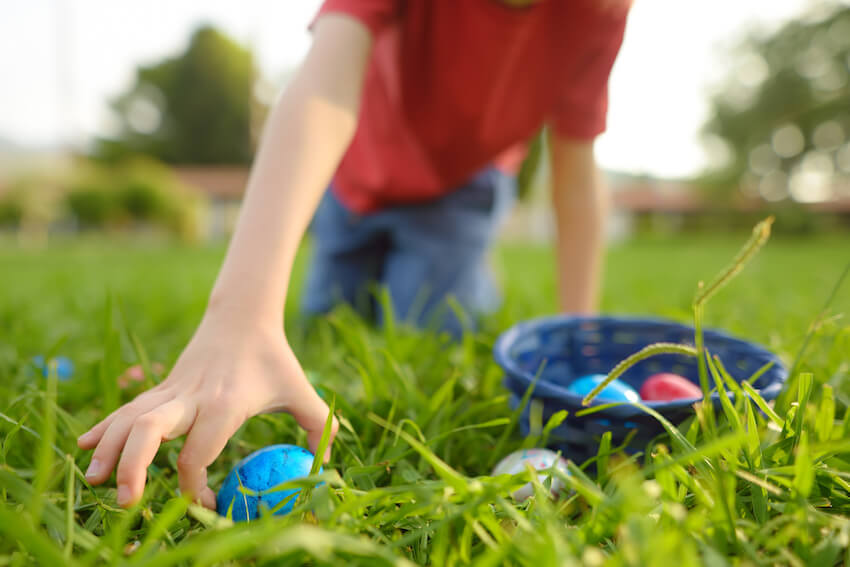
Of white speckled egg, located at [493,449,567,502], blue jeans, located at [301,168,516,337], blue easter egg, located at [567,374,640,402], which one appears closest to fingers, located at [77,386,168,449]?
white speckled egg, located at [493,449,567,502]

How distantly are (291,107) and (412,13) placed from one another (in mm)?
829

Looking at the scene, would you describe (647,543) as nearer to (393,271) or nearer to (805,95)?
(393,271)

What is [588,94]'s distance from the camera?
4.89 ft

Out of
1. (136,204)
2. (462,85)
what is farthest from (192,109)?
(462,85)

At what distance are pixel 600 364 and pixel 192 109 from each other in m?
29.4

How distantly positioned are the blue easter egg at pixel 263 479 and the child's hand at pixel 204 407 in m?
0.03

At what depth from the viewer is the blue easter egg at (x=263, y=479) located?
720 millimetres

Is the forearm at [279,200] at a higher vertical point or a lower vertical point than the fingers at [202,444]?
higher

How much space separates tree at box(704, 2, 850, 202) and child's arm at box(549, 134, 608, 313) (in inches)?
806

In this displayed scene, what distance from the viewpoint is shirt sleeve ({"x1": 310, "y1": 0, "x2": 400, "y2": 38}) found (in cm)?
107

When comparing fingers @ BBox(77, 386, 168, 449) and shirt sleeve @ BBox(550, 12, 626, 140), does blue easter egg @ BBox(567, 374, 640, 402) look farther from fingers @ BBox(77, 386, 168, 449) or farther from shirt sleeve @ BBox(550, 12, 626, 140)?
shirt sleeve @ BBox(550, 12, 626, 140)

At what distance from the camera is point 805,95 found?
64.7 feet

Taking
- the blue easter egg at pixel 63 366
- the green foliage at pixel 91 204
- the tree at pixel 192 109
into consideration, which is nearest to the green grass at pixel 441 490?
the blue easter egg at pixel 63 366

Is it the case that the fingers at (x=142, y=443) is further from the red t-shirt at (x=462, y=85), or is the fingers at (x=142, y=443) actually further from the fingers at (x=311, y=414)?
the red t-shirt at (x=462, y=85)
